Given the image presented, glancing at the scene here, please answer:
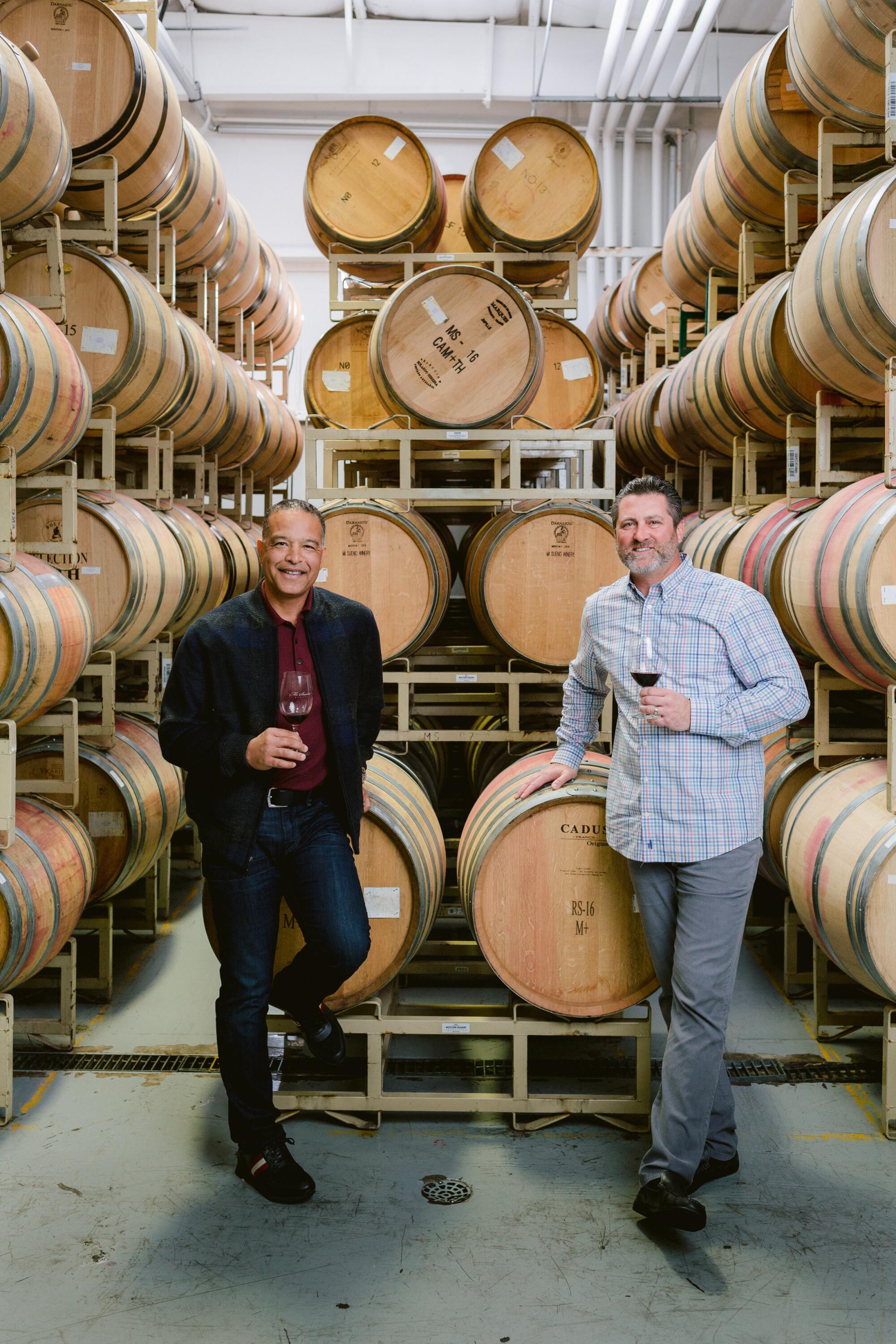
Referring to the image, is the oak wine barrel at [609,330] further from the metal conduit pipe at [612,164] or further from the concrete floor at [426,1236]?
the concrete floor at [426,1236]

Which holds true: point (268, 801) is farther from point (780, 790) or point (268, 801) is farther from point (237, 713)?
point (780, 790)

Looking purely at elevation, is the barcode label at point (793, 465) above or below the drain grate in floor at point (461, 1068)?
above

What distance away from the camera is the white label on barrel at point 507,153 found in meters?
5.05

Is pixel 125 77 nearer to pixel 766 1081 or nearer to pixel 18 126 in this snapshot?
pixel 18 126

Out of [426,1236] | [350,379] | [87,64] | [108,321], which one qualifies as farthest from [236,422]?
[426,1236]

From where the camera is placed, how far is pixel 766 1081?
12.1ft

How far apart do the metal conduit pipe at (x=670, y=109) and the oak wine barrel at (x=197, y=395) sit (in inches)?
201

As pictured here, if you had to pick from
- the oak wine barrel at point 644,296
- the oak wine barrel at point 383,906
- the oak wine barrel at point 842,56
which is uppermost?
the oak wine barrel at point 644,296

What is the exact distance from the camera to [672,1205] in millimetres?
2688

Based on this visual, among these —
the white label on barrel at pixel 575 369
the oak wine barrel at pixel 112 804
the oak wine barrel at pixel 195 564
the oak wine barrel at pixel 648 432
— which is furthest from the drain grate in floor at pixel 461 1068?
the white label on barrel at pixel 575 369

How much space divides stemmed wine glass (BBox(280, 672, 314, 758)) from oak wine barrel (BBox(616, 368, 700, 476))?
173 inches

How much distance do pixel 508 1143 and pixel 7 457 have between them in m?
2.83

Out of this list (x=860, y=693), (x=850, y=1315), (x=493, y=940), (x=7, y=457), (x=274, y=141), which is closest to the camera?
(x=850, y=1315)

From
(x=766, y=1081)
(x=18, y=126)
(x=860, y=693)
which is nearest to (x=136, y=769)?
(x=18, y=126)
